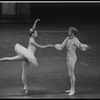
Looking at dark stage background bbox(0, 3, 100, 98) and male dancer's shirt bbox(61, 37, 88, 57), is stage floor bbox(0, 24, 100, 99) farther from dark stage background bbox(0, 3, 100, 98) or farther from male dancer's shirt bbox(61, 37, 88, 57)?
male dancer's shirt bbox(61, 37, 88, 57)

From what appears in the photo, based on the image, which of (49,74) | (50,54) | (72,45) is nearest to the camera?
(72,45)

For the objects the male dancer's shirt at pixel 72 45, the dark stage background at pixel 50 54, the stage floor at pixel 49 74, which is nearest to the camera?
the male dancer's shirt at pixel 72 45

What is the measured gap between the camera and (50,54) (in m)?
12.7

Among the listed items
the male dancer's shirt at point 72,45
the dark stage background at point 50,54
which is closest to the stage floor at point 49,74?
the dark stage background at point 50,54

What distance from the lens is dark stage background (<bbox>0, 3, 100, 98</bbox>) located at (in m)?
9.08

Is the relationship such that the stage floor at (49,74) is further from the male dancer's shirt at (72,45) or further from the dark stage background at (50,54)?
the male dancer's shirt at (72,45)

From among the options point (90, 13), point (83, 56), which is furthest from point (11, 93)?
point (90, 13)

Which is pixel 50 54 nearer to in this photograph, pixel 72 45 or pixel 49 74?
pixel 49 74

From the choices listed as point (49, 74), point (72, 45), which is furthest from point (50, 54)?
point (72, 45)

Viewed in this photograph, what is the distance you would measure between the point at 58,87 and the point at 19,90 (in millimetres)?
1032

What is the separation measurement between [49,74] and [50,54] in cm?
245

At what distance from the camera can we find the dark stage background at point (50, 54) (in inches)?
357

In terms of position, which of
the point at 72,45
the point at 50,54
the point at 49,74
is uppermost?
the point at 72,45

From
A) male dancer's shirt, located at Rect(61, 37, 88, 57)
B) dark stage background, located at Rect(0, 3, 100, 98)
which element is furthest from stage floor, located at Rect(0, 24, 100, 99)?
male dancer's shirt, located at Rect(61, 37, 88, 57)
